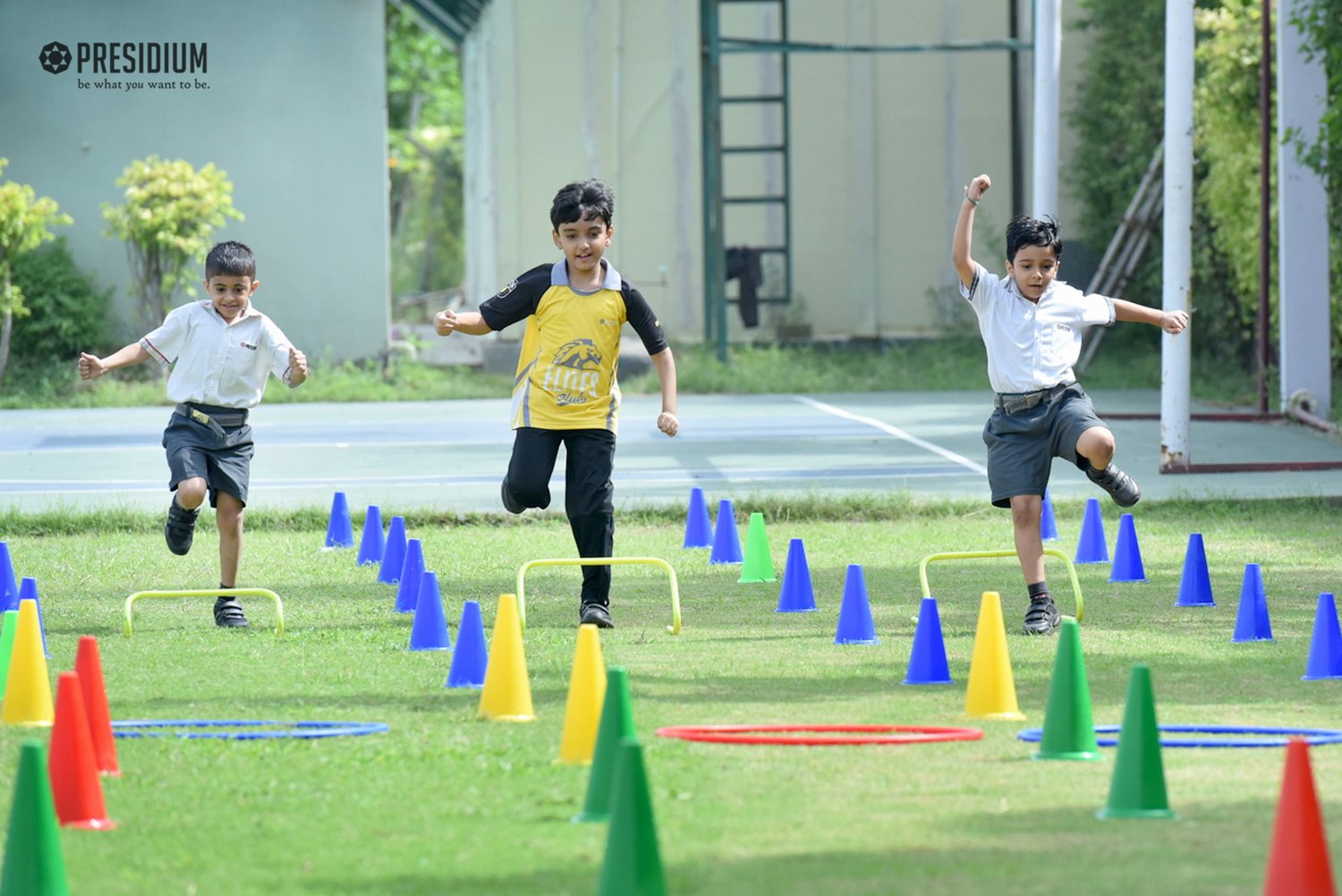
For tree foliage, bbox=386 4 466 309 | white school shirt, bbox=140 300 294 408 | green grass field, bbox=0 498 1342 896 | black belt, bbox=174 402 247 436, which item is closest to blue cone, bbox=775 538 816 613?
green grass field, bbox=0 498 1342 896

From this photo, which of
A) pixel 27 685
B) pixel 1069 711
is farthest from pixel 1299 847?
pixel 27 685

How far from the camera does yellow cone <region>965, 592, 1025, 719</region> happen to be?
236 inches

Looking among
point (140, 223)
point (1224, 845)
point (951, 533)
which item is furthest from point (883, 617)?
point (140, 223)

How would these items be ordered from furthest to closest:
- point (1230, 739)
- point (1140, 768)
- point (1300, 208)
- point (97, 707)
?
point (1300, 208), point (1230, 739), point (97, 707), point (1140, 768)

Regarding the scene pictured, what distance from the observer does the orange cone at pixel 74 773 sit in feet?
15.3

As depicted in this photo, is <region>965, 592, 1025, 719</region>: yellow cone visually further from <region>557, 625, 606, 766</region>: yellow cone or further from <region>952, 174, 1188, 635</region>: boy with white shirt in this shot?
<region>952, 174, 1188, 635</region>: boy with white shirt

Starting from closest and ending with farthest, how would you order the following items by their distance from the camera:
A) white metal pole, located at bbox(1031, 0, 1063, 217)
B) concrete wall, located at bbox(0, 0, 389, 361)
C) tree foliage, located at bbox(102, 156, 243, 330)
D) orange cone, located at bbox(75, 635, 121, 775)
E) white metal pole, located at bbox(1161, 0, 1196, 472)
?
orange cone, located at bbox(75, 635, 121, 775) < white metal pole, located at bbox(1161, 0, 1196, 472) < white metal pole, located at bbox(1031, 0, 1063, 217) < tree foliage, located at bbox(102, 156, 243, 330) < concrete wall, located at bbox(0, 0, 389, 361)

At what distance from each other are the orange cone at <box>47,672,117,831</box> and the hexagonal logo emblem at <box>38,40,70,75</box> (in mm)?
20029

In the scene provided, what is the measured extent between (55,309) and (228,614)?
1562 centimetres

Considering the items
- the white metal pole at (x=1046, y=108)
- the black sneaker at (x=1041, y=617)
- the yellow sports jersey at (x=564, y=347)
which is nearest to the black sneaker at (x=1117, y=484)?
the black sneaker at (x=1041, y=617)

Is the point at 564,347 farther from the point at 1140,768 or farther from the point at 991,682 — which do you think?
the point at 1140,768

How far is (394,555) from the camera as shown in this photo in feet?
31.9

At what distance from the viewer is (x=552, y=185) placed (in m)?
26.9

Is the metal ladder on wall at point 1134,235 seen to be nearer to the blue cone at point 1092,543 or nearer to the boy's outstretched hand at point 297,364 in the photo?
the blue cone at point 1092,543
